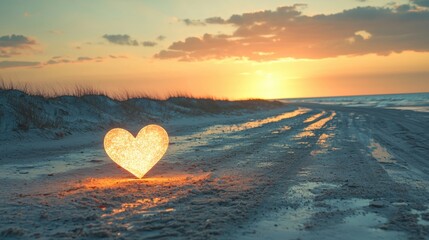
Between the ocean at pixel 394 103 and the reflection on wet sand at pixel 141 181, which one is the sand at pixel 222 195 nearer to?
the reflection on wet sand at pixel 141 181

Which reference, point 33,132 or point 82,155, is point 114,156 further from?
point 33,132

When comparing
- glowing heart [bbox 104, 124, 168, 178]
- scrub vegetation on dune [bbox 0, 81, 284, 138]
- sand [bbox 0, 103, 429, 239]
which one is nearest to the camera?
sand [bbox 0, 103, 429, 239]

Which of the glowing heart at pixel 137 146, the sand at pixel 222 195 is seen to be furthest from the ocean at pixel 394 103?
the glowing heart at pixel 137 146

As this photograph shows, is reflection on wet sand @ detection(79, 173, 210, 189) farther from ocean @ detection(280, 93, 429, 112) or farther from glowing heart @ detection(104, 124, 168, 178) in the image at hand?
ocean @ detection(280, 93, 429, 112)

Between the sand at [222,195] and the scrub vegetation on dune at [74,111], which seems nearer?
the sand at [222,195]

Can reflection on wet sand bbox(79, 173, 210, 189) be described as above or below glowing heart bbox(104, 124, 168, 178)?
below

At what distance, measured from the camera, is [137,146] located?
218 inches

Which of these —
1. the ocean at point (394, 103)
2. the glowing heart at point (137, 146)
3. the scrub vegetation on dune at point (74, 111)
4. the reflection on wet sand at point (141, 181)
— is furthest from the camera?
the ocean at point (394, 103)

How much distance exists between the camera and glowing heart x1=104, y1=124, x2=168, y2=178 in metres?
5.50

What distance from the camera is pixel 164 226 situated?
3.57m

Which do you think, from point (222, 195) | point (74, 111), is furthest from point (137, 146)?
point (74, 111)

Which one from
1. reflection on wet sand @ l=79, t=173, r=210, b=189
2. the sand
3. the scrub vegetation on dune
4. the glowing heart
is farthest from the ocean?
the glowing heart

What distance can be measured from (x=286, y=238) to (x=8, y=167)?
5.55m

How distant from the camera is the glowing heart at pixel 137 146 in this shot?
217 inches
